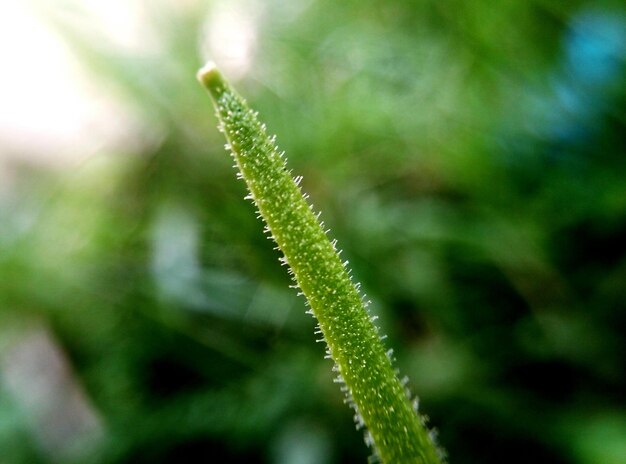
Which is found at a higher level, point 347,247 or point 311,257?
point 347,247

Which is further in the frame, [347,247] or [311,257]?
[347,247]

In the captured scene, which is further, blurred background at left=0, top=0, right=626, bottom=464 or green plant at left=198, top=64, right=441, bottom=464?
blurred background at left=0, top=0, right=626, bottom=464

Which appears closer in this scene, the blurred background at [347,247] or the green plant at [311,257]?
the green plant at [311,257]

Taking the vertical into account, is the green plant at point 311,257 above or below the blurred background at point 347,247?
below

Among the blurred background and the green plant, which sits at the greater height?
the blurred background
